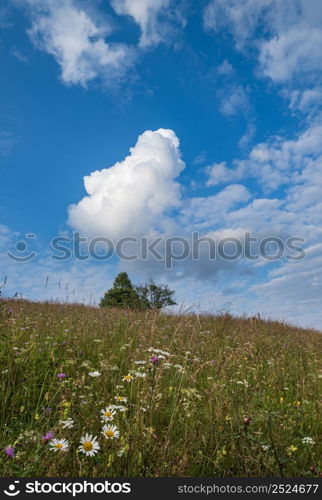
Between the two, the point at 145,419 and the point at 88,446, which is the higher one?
the point at 145,419

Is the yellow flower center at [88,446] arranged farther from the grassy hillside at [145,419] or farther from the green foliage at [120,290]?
the green foliage at [120,290]

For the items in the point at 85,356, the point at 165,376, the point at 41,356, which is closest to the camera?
the point at 165,376

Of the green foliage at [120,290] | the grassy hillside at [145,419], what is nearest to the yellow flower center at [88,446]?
the grassy hillside at [145,419]

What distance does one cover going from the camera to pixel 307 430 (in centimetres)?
365

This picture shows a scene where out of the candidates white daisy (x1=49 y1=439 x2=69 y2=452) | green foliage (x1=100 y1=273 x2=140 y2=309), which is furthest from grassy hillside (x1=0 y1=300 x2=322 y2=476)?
green foliage (x1=100 y1=273 x2=140 y2=309)

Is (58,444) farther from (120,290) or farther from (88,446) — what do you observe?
(120,290)

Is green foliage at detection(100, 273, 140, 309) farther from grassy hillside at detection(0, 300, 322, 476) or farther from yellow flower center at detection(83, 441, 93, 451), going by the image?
yellow flower center at detection(83, 441, 93, 451)

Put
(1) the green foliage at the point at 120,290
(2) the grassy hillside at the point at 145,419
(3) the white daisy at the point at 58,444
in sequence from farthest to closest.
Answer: (1) the green foliage at the point at 120,290 → (2) the grassy hillside at the point at 145,419 → (3) the white daisy at the point at 58,444

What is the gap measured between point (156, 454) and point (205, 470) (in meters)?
0.42

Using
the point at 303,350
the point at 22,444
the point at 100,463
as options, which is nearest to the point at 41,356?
the point at 22,444

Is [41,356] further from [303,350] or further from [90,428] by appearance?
[303,350]

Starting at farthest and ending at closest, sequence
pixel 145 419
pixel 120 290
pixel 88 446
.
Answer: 1. pixel 120 290
2. pixel 145 419
3. pixel 88 446

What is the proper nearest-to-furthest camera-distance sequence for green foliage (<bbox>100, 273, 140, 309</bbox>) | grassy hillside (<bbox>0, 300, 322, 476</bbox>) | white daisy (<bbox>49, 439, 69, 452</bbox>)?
white daisy (<bbox>49, 439, 69, 452</bbox>)
grassy hillside (<bbox>0, 300, 322, 476</bbox>)
green foliage (<bbox>100, 273, 140, 309</bbox>)

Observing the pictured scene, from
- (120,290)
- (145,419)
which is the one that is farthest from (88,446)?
(120,290)
